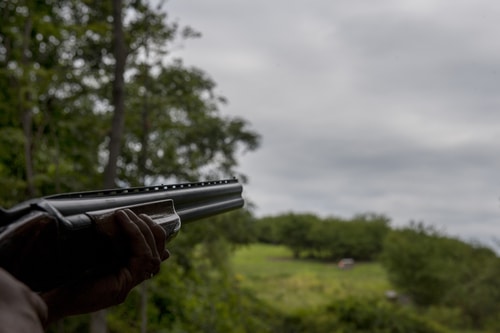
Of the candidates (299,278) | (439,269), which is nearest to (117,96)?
(439,269)

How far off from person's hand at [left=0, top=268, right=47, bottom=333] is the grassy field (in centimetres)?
1908

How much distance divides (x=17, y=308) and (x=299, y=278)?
1034 inches

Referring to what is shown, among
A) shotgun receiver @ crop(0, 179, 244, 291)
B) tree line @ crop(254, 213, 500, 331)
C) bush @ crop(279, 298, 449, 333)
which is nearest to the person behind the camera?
shotgun receiver @ crop(0, 179, 244, 291)

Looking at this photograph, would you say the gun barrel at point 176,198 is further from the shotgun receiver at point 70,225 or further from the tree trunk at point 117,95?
the tree trunk at point 117,95

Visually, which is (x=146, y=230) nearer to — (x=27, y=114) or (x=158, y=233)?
(x=158, y=233)

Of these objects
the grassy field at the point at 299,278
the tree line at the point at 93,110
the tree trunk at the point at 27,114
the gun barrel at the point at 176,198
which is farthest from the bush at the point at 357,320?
the gun barrel at the point at 176,198

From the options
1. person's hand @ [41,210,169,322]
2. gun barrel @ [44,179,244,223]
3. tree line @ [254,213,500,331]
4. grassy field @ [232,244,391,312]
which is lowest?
grassy field @ [232,244,391,312]

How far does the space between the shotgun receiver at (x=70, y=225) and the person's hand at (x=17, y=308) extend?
0.29 ft

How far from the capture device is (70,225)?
29.6 inches

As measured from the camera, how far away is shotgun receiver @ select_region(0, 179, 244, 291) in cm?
67

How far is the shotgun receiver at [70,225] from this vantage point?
67cm

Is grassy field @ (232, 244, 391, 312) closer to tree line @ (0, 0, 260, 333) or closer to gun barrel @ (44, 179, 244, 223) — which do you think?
tree line @ (0, 0, 260, 333)

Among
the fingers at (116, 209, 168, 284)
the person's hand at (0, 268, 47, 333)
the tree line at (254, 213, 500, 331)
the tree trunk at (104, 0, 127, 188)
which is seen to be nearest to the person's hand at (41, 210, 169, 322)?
the fingers at (116, 209, 168, 284)

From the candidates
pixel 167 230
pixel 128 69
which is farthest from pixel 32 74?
pixel 167 230
